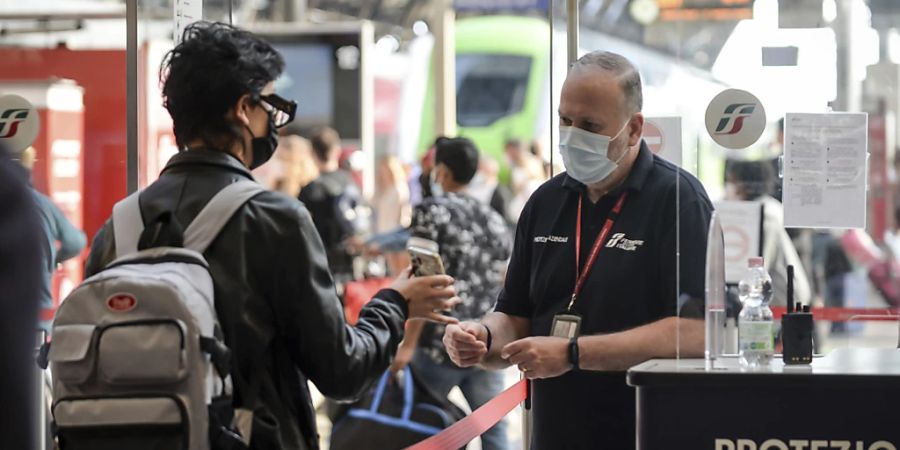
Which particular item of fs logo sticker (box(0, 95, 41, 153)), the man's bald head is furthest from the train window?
the man's bald head

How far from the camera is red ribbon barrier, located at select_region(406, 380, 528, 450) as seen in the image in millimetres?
4273

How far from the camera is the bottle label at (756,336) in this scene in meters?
3.12

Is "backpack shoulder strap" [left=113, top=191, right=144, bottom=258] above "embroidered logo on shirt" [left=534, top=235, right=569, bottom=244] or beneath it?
above

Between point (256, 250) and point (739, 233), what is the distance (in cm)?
144

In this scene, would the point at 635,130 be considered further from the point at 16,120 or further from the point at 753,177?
the point at 16,120

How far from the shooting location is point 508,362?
364 cm

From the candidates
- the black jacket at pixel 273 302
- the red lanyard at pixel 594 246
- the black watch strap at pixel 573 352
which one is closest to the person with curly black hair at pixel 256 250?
the black jacket at pixel 273 302

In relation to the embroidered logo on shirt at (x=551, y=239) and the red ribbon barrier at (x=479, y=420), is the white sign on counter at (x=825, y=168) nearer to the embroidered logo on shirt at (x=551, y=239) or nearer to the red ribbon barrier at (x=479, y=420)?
the embroidered logo on shirt at (x=551, y=239)

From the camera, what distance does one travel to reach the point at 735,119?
4.08 meters

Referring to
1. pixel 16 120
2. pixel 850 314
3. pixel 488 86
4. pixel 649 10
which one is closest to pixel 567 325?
pixel 649 10

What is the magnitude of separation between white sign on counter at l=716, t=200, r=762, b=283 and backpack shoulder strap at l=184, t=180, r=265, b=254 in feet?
3.93

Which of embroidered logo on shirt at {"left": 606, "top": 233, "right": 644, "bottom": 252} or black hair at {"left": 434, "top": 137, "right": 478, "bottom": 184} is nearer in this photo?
embroidered logo on shirt at {"left": 606, "top": 233, "right": 644, "bottom": 252}

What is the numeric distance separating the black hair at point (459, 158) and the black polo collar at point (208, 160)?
381 cm

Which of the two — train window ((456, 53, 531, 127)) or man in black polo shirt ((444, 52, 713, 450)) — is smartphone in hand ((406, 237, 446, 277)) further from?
train window ((456, 53, 531, 127))
